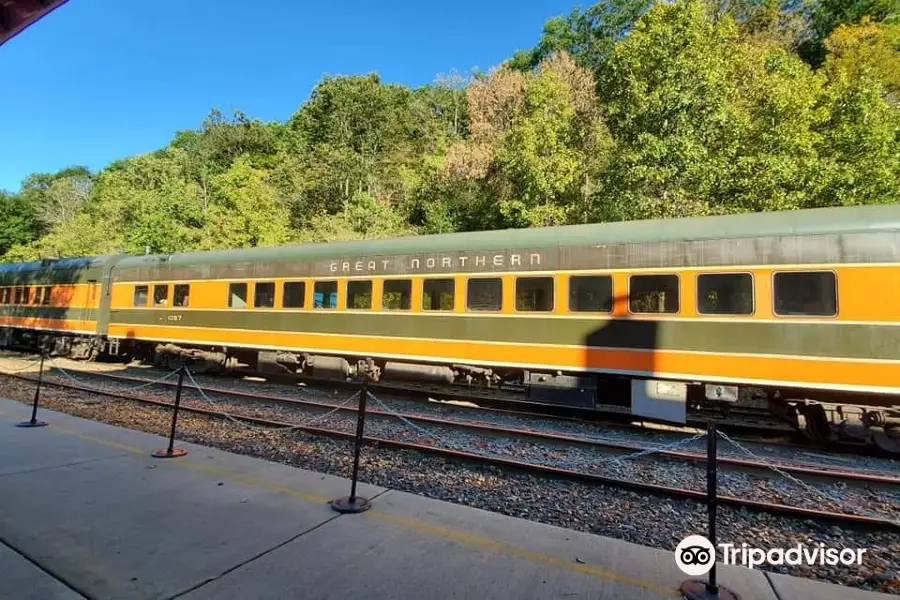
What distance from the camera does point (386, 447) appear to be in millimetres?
6836

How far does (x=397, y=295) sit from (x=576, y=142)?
14.2 m

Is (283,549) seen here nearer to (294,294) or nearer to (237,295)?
(294,294)

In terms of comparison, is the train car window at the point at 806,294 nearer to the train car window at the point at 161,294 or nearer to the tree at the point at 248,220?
the train car window at the point at 161,294

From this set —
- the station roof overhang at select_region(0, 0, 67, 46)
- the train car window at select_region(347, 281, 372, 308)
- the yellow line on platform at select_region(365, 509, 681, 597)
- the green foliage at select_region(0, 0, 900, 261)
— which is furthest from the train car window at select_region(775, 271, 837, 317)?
the station roof overhang at select_region(0, 0, 67, 46)

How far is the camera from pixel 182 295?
14227mm

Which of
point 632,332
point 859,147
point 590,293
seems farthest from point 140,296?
point 859,147

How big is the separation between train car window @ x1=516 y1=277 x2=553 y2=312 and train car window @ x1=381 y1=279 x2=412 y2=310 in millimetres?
2426

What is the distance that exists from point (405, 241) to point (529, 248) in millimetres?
2894

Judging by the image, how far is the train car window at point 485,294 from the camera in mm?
9320

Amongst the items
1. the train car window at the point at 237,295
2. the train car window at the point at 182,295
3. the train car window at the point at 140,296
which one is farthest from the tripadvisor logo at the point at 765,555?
the train car window at the point at 140,296

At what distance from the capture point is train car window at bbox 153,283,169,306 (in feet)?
48.2

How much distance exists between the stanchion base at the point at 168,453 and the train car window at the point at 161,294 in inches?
401

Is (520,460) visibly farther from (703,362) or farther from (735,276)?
(735,276)

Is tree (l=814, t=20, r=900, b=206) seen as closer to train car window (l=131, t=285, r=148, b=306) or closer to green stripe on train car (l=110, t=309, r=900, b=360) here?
green stripe on train car (l=110, t=309, r=900, b=360)
